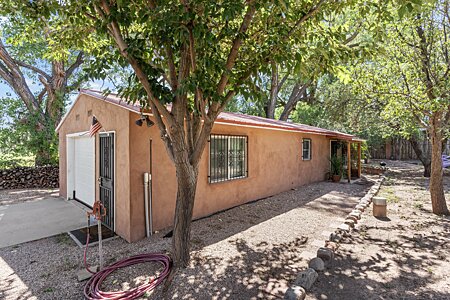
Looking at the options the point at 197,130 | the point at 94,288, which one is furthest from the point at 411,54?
the point at 94,288

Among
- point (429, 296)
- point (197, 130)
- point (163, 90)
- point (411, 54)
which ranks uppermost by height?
point (411, 54)

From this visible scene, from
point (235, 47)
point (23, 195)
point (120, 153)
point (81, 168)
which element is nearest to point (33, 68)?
point (23, 195)

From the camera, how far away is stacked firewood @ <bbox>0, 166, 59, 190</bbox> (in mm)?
11203

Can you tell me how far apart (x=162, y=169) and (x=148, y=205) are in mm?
839

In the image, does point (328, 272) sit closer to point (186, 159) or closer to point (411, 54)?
point (186, 159)

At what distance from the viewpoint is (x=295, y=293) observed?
121 inches

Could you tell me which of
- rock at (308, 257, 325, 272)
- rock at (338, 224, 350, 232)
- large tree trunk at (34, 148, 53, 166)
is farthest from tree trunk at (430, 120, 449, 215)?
large tree trunk at (34, 148, 53, 166)

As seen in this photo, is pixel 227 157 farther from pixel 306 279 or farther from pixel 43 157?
pixel 43 157

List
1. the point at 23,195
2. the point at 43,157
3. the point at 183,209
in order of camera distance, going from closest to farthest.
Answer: the point at 183,209
the point at 23,195
the point at 43,157

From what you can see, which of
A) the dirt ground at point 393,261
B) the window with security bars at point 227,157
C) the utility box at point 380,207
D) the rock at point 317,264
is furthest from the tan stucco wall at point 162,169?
the utility box at point 380,207

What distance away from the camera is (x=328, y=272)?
382 centimetres

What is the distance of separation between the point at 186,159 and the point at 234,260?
77.2 inches

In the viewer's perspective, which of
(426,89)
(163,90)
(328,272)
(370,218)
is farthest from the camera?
(370,218)

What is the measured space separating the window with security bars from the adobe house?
0.03 metres
